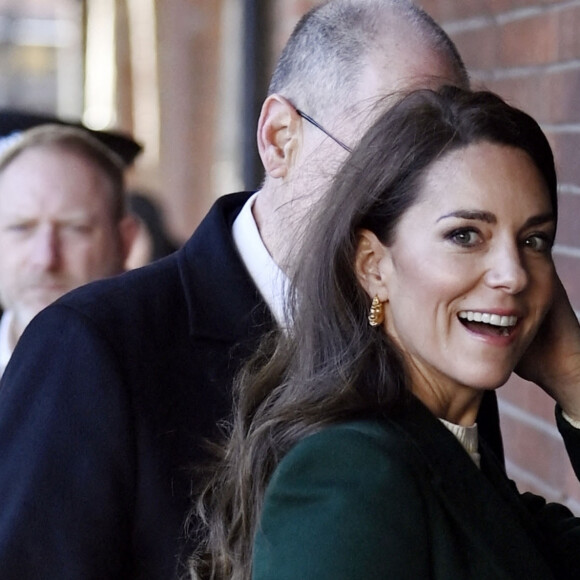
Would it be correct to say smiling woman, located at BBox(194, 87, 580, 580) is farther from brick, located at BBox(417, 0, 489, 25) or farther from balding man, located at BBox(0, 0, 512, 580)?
brick, located at BBox(417, 0, 489, 25)

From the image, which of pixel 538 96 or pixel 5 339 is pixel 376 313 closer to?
pixel 538 96

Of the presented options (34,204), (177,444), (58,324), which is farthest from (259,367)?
(34,204)

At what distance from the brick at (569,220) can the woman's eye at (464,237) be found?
1214 millimetres

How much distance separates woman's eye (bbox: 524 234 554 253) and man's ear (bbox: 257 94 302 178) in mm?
635

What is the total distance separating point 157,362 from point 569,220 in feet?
3.92

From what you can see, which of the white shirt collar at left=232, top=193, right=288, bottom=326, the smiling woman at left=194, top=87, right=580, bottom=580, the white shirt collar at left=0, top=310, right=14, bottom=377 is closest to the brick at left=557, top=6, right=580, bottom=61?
the white shirt collar at left=232, top=193, right=288, bottom=326

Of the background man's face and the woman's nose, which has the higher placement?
the woman's nose

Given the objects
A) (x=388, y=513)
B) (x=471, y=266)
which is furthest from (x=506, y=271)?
(x=388, y=513)

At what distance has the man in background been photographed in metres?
3.24

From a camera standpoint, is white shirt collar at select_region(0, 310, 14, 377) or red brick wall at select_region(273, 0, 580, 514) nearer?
red brick wall at select_region(273, 0, 580, 514)

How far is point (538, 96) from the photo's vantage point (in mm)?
2928

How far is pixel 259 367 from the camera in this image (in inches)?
74.9

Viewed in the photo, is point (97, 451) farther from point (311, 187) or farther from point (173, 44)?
point (173, 44)

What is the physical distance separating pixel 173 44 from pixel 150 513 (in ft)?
12.0
